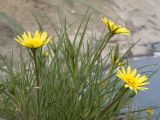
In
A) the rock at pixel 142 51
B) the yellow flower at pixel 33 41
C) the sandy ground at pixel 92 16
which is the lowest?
the yellow flower at pixel 33 41

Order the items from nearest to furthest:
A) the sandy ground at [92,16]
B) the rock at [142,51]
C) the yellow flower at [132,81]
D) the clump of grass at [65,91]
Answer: the yellow flower at [132,81] < the clump of grass at [65,91] < the sandy ground at [92,16] < the rock at [142,51]

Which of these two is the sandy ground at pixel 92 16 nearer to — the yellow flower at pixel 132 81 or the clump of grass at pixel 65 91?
the clump of grass at pixel 65 91

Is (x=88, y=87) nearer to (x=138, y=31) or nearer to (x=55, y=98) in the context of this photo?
(x=55, y=98)

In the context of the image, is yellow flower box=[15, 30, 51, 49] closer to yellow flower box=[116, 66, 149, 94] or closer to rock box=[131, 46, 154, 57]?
yellow flower box=[116, 66, 149, 94]

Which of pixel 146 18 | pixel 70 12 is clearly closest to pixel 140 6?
pixel 146 18

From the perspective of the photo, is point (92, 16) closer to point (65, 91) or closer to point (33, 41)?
point (65, 91)

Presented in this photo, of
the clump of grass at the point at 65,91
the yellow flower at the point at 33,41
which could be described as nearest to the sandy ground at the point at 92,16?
the clump of grass at the point at 65,91

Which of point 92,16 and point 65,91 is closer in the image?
point 65,91

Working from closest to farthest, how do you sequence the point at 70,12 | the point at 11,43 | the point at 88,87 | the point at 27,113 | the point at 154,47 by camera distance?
the point at 27,113
the point at 88,87
the point at 11,43
the point at 70,12
the point at 154,47

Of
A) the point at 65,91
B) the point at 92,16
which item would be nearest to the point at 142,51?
the point at 92,16
